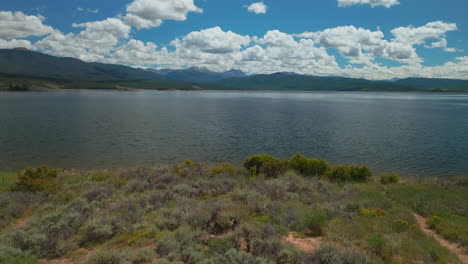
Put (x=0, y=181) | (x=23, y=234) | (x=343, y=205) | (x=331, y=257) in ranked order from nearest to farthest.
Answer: (x=331, y=257), (x=23, y=234), (x=343, y=205), (x=0, y=181)

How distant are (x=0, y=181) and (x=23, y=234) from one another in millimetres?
12506

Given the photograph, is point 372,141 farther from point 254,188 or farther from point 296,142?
point 254,188

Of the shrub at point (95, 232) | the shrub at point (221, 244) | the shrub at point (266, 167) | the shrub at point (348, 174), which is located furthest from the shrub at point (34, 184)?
the shrub at point (348, 174)

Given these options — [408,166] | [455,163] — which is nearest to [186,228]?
[408,166]

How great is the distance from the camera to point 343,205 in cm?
1171

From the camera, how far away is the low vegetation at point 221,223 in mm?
7547

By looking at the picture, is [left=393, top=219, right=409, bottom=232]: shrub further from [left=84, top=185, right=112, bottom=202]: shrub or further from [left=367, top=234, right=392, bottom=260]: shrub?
[left=84, top=185, right=112, bottom=202]: shrub

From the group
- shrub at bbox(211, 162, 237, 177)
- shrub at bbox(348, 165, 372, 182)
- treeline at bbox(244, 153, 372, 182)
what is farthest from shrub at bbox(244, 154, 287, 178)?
shrub at bbox(348, 165, 372, 182)

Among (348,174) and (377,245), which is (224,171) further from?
(377,245)

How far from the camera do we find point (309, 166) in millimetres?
20547

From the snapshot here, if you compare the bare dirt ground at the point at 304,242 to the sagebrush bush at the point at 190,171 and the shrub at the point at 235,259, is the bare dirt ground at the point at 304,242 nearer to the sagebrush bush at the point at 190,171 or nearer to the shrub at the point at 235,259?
the shrub at the point at 235,259

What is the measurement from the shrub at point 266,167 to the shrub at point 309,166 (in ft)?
2.70

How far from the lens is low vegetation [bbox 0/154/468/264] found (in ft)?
24.8

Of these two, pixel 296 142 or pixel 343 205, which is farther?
pixel 296 142
